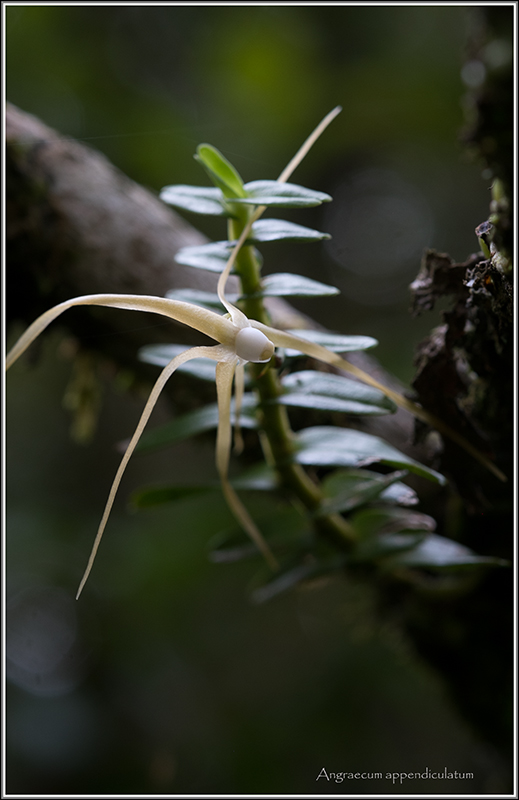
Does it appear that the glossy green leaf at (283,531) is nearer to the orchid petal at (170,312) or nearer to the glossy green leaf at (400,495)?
the glossy green leaf at (400,495)

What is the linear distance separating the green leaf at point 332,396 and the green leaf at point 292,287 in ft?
0.22

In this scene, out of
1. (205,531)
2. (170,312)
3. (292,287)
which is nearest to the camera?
(170,312)

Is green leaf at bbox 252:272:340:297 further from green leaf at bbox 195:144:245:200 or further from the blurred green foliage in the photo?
the blurred green foliage

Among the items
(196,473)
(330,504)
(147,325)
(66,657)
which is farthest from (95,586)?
(330,504)

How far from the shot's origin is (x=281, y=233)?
309 mm

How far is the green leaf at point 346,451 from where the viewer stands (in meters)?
0.35

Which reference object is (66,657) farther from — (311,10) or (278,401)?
(311,10)

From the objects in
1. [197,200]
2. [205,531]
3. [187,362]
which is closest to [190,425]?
[187,362]

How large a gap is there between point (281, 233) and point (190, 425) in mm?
176

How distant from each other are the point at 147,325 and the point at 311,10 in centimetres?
135

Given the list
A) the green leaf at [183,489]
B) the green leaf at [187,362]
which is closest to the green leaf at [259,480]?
the green leaf at [183,489]

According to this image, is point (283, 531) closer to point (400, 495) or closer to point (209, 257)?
point (400, 495)

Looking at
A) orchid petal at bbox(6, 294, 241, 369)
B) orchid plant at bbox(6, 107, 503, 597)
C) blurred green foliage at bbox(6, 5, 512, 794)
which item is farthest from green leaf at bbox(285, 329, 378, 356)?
blurred green foliage at bbox(6, 5, 512, 794)

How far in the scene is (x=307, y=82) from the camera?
4.51 ft
